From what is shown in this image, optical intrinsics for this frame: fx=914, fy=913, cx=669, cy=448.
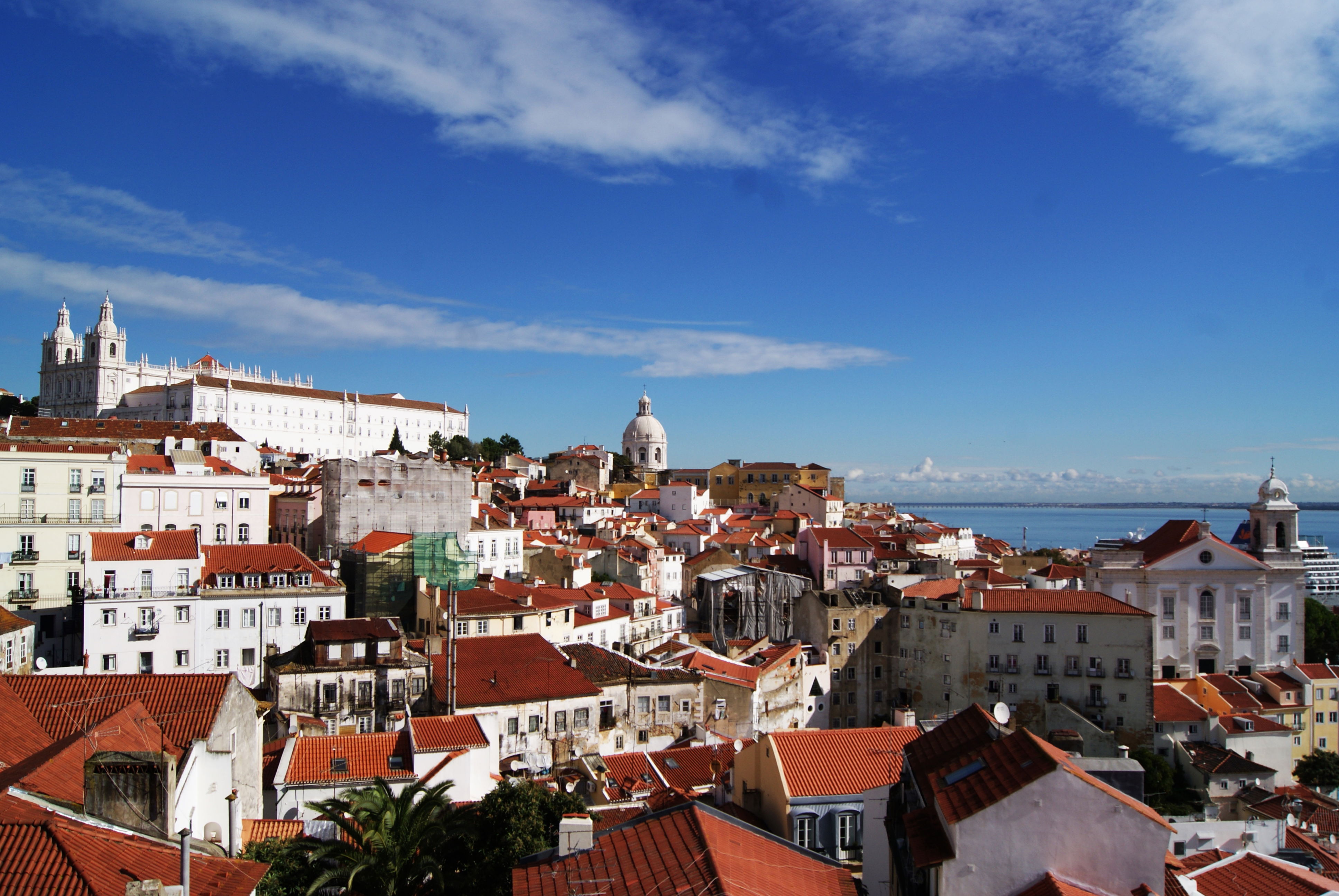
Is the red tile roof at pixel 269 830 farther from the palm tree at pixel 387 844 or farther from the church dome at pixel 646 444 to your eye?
the church dome at pixel 646 444

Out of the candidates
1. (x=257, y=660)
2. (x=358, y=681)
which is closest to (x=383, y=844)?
(x=358, y=681)

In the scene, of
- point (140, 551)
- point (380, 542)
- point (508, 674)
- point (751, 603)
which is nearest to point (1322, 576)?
point (751, 603)

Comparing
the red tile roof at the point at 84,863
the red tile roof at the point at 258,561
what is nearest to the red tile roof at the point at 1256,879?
the red tile roof at the point at 84,863

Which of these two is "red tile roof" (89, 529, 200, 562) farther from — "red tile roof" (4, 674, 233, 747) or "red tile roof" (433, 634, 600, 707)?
"red tile roof" (4, 674, 233, 747)

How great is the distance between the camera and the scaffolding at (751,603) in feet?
155

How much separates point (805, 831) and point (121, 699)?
989 cm

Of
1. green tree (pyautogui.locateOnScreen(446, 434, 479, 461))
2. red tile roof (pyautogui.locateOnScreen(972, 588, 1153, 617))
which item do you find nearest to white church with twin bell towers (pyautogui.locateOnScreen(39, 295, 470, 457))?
green tree (pyautogui.locateOnScreen(446, 434, 479, 461))

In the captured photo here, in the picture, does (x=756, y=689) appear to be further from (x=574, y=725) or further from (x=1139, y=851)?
(x=1139, y=851)

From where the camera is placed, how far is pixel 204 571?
28859 millimetres

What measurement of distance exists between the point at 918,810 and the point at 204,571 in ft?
82.9

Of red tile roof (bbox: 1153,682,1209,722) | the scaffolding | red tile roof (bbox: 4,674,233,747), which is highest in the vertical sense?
red tile roof (bbox: 4,674,233,747)

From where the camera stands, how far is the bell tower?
46.0 meters

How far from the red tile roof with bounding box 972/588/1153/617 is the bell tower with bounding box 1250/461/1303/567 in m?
14.0

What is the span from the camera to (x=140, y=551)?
1124 inches
